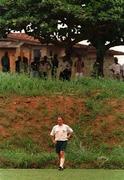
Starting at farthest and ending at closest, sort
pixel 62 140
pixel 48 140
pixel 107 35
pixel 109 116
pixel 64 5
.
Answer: pixel 107 35
pixel 64 5
pixel 109 116
pixel 48 140
pixel 62 140

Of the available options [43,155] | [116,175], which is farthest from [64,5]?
[116,175]

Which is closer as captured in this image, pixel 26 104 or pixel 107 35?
pixel 26 104

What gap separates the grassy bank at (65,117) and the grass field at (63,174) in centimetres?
168

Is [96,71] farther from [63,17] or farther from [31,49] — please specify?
[31,49]

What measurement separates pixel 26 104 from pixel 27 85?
1326 millimetres

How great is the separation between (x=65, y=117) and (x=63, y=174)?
7546 millimetres

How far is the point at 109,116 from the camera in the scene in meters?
29.4

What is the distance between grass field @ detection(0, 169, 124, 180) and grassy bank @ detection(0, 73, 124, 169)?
1.68 metres

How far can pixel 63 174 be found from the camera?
21.7m

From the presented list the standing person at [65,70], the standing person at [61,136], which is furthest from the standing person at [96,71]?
the standing person at [61,136]

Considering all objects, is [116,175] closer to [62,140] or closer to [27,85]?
[62,140]

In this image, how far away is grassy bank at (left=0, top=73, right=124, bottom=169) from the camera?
25109 millimetres

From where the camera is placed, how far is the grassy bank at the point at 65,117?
25.1 m

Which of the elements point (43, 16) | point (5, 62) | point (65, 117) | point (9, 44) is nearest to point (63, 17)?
point (43, 16)
